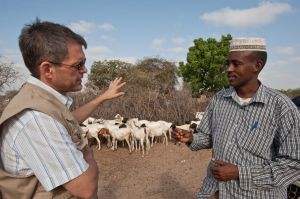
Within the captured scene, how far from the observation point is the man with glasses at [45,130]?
5.40ft

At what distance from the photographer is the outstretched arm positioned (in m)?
3.09

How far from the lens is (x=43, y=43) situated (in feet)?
5.93

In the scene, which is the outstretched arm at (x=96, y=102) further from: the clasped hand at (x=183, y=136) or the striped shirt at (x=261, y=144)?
the striped shirt at (x=261, y=144)

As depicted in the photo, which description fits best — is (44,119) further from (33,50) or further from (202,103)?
(202,103)

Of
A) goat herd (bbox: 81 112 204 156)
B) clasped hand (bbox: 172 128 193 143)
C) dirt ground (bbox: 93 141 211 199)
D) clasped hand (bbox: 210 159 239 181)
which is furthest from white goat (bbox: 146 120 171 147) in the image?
clasped hand (bbox: 210 159 239 181)

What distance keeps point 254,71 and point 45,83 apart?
1.60 m

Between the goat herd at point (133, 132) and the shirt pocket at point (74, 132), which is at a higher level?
the shirt pocket at point (74, 132)

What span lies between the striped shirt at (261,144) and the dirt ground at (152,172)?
14.8 ft

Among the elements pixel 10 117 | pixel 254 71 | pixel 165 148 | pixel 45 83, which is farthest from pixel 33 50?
pixel 165 148

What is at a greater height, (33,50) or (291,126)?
(33,50)

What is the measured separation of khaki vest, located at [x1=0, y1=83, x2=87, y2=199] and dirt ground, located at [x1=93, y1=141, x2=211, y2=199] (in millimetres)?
5554

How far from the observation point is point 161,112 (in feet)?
45.3

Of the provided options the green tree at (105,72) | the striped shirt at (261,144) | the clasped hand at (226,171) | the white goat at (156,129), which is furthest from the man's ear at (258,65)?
the green tree at (105,72)

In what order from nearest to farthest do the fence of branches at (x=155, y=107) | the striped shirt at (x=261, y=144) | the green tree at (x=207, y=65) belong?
the striped shirt at (x=261, y=144)
the fence of branches at (x=155, y=107)
the green tree at (x=207, y=65)
